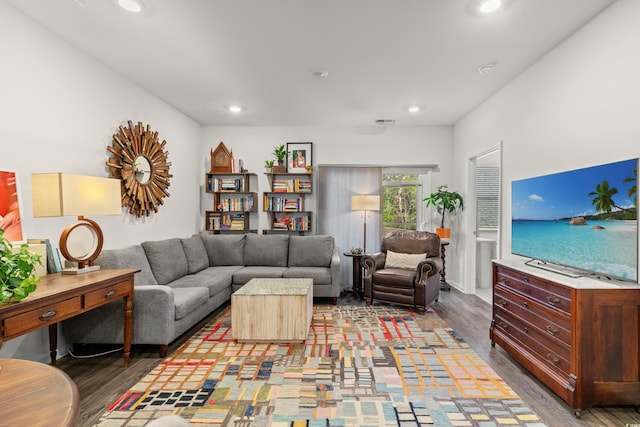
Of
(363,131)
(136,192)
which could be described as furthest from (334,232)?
(136,192)

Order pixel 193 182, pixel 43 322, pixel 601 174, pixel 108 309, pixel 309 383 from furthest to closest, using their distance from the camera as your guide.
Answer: pixel 193 182 < pixel 108 309 < pixel 309 383 < pixel 601 174 < pixel 43 322

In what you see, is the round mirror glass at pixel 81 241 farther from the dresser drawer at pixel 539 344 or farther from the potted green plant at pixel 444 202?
the potted green plant at pixel 444 202

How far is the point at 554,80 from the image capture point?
2.80 metres

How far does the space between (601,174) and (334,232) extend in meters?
3.57

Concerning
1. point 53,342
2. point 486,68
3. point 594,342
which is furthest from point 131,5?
point 594,342

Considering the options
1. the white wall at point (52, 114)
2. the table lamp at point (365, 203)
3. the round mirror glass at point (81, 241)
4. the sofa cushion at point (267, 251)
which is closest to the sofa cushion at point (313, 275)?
the sofa cushion at point (267, 251)

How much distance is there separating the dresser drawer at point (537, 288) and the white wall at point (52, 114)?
3.79 metres

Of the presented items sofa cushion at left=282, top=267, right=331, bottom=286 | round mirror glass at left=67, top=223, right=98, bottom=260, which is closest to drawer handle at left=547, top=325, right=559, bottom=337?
sofa cushion at left=282, top=267, right=331, bottom=286

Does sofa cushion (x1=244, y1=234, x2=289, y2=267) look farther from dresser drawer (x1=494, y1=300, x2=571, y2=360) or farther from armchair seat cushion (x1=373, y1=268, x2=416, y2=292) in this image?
dresser drawer (x1=494, y1=300, x2=571, y2=360)

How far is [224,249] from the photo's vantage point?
15.5 ft

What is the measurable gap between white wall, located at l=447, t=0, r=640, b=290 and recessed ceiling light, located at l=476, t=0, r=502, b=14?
0.81 metres

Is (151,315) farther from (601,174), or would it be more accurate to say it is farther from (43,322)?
(601,174)

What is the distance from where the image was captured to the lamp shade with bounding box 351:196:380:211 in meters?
4.80

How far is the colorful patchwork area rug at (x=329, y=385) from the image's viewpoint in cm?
194
